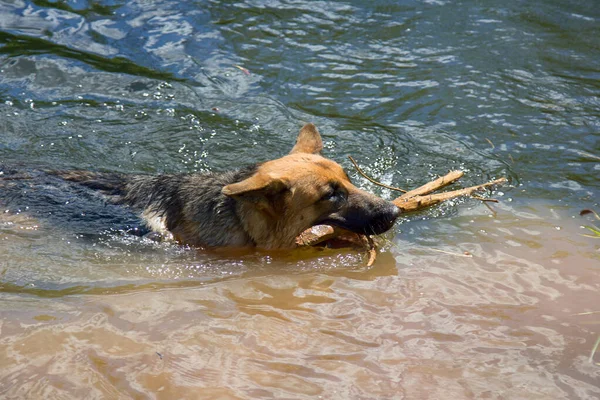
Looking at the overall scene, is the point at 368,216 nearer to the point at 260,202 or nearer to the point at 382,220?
the point at 382,220

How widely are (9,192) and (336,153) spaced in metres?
3.59

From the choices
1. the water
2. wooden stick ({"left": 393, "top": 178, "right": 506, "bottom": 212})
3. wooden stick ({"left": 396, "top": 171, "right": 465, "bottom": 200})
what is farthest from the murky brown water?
wooden stick ({"left": 396, "top": 171, "right": 465, "bottom": 200})

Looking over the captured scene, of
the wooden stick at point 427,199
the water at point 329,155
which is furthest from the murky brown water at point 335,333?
the wooden stick at point 427,199

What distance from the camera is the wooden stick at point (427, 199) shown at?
7406 millimetres

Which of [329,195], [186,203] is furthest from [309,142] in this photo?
[186,203]

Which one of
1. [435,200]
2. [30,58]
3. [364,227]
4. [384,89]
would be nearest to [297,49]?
[384,89]

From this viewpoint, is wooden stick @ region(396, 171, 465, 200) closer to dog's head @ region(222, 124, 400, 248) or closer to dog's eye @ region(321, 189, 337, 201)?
dog's head @ region(222, 124, 400, 248)

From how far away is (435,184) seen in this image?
7.69 metres

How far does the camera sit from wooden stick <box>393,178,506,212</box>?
24.3ft

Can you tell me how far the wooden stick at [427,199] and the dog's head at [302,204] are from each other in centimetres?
76

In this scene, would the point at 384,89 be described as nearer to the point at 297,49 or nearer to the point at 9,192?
the point at 297,49

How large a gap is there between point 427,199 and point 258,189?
6.38 ft

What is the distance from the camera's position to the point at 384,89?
33.4 feet

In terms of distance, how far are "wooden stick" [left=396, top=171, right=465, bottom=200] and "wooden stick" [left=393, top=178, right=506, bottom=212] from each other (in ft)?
0.24
